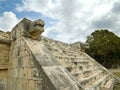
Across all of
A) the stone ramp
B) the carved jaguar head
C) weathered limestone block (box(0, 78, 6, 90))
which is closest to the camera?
the stone ramp

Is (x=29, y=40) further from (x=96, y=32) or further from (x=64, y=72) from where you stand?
(x=96, y=32)

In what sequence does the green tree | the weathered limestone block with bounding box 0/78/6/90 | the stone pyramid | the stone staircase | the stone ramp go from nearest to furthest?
the stone ramp
the stone pyramid
the weathered limestone block with bounding box 0/78/6/90
the stone staircase
the green tree

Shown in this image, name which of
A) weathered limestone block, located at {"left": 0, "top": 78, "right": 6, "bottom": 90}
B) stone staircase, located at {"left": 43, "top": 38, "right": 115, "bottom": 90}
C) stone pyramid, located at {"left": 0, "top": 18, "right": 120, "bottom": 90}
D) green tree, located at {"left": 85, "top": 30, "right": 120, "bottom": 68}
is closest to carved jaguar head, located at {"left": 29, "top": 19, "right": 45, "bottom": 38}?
stone pyramid, located at {"left": 0, "top": 18, "right": 120, "bottom": 90}

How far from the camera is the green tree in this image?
27.1 meters

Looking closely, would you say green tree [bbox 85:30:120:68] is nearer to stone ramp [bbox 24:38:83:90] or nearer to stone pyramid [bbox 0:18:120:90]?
stone pyramid [bbox 0:18:120:90]

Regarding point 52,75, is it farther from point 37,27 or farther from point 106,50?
point 106,50

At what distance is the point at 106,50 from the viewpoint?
26.9m

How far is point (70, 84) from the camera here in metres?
2.80

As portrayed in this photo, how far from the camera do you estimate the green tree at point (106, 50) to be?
2706 cm

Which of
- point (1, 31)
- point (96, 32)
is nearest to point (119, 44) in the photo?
point (96, 32)

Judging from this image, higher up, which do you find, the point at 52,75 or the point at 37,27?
the point at 37,27

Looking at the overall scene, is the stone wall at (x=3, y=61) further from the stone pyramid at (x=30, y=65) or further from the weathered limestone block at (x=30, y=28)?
the weathered limestone block at (x=30, y=28)

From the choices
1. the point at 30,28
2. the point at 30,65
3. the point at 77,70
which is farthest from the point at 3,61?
the point at 77,70

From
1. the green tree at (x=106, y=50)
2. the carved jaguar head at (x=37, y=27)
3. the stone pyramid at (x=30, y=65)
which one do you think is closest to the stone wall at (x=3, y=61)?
the stone pyramid at (x=30, y=65)
